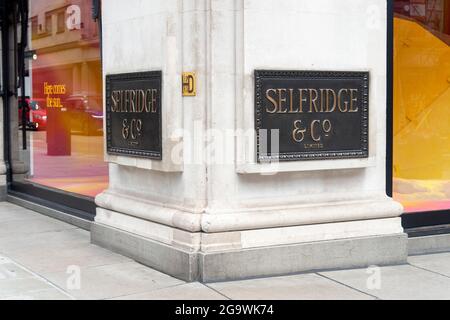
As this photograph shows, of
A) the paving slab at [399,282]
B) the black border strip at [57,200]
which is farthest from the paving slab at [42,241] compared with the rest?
the paving slab at [399,282]

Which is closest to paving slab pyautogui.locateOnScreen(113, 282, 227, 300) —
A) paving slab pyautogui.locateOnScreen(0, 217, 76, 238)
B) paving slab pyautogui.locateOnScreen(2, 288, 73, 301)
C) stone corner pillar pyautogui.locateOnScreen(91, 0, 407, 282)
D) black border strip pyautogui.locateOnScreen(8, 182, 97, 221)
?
stone corner pillar pyautogui.locateOnScreen(91, 0, 407, 282)

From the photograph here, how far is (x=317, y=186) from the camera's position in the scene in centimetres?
696

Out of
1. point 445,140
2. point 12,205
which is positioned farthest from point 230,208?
point 12,205

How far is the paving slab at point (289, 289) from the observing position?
19.5ft

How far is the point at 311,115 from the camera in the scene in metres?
A: 6.82

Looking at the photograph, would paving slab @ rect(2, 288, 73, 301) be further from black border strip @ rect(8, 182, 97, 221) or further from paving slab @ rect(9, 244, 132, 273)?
black border strip @ rect(8, 182, 97, 221)

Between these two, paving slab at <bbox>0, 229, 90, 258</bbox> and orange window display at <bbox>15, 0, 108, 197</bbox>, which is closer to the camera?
paving slab at <bbox>0, 229, 90, 258</bbox>

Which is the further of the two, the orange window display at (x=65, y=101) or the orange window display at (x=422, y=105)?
the orange window display at (x=65, y=101)

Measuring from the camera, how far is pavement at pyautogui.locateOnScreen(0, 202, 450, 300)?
6000mm

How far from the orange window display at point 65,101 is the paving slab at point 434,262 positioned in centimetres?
429

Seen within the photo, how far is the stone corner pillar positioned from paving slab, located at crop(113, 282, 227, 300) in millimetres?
203

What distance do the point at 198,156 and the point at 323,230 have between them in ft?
4.72

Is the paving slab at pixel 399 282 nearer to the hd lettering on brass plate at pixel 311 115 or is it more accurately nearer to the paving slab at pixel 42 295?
the hd lettering on brass plate at pixel 311 115
